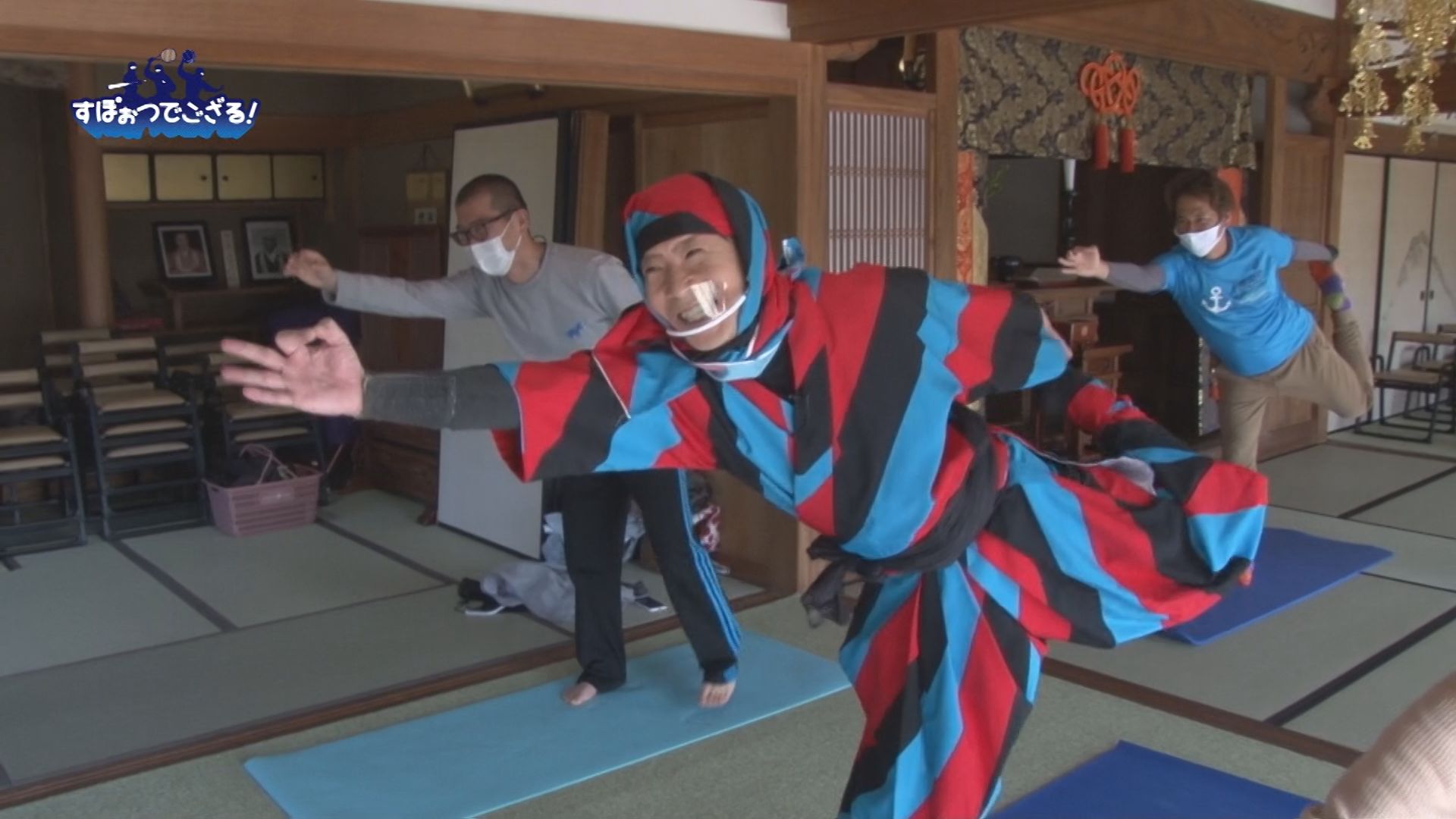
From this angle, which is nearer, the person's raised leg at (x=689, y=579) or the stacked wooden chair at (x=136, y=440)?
the person's raised leg at (x=689, y=579)

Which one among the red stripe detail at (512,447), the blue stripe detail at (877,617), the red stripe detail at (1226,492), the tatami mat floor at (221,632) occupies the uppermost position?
the red stripe detail at (512,447)

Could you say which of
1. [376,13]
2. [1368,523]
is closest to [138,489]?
[376,13]

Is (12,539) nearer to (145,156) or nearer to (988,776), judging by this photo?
(145,156)

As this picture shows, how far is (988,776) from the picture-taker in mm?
1779

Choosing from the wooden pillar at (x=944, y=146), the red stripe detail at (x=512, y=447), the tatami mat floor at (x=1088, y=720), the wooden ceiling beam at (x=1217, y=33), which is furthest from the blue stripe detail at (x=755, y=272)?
the wooden ceiling beam at (x=1217, y=33)

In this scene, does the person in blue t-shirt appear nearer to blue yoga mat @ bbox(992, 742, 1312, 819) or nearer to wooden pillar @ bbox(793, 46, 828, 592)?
wooden pillar @ bbox(793, 46, 828, 592)

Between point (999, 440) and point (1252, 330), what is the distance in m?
2.71

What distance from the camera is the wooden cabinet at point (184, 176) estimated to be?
20.6ft

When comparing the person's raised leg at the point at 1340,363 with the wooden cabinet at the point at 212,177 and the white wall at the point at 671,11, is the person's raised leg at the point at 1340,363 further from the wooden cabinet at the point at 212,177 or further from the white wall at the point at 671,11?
the wooden cabinet at the point at 212,177

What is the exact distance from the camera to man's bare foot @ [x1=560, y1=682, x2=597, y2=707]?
126 inches

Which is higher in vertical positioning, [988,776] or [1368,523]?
[988,776]

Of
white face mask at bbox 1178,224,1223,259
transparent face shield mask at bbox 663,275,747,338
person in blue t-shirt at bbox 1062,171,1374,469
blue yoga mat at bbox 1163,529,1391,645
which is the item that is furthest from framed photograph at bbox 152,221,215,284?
transparent face shield mask at bbox 663,275,747,338

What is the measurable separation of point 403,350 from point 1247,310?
11.4ft

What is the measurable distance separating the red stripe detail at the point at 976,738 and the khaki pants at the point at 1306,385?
3.00 m
